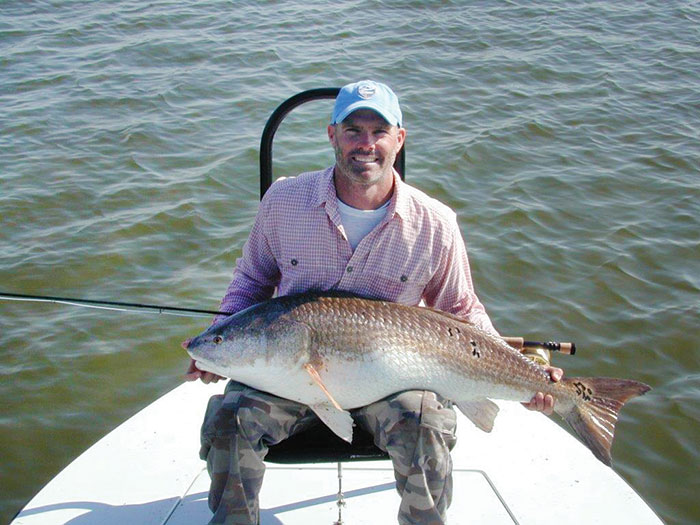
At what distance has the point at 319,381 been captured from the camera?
110 inches

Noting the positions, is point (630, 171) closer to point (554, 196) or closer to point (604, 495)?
point (554, 196)

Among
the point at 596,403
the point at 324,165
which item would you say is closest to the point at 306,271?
the point at 596,403

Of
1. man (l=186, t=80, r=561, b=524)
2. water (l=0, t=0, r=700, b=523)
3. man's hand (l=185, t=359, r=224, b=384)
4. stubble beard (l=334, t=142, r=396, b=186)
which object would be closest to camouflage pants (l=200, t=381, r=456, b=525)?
man (l=186, t=80, r=561, b=524)

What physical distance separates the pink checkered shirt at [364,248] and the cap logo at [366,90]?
1.24ft

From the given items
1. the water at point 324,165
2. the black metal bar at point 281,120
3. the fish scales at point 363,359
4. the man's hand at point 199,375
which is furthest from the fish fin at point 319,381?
the water at point 324,165

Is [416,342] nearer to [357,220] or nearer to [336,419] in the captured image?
[336,419]

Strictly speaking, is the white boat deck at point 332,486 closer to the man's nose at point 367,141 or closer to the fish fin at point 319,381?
the fish fin at point 319,381

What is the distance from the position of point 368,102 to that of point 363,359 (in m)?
1.00

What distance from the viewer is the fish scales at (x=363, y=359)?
113 inches

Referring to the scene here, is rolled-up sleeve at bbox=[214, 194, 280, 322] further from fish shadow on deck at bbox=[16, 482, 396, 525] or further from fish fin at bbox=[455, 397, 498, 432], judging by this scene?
fish fin at bbox=[455, 397, 498, 432]

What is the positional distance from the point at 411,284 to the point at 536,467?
1039 mm

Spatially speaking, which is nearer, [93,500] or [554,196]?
[93,500]

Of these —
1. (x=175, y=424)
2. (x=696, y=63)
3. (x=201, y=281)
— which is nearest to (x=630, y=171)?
(x=696, y=63)

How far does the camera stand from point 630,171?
26.6 ft
